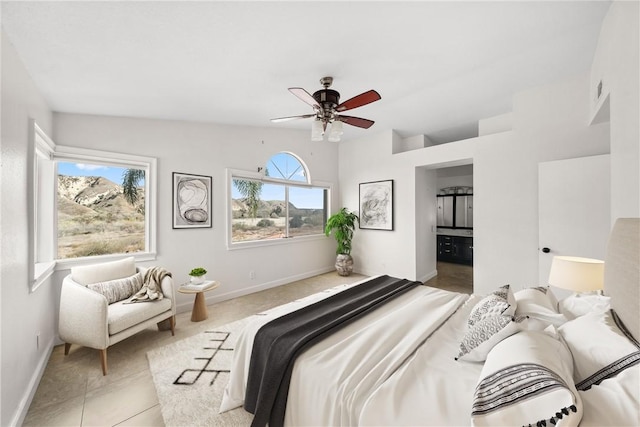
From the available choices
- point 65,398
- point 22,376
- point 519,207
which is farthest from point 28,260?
point 519,207

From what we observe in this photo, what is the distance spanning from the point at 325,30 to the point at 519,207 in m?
3.28

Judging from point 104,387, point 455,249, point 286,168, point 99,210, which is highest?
point 286,168

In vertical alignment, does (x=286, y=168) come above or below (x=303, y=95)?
below

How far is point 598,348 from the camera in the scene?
103 centimetres

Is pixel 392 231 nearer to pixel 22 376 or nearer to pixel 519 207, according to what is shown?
pixel 519 207

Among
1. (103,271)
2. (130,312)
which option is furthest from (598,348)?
(103,271)

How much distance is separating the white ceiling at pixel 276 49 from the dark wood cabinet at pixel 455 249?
13.1 ft

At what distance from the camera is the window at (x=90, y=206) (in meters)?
2.65

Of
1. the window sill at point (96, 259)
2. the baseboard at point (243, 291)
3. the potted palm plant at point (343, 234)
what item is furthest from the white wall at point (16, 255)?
the potted palm plant at point (343, 234)

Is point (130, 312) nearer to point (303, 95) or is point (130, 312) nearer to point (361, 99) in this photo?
point (303, 95)

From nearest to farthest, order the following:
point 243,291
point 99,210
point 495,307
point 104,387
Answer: point 495,307, point 104,387, point 99,210, point 243,291

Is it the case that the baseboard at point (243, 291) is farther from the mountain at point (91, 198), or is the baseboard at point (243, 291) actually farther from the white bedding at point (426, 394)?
the white bedding at point (426, 394)

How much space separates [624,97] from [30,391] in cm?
449

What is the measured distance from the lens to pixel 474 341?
50.4 inches
